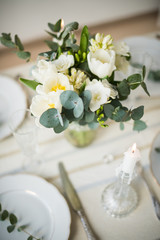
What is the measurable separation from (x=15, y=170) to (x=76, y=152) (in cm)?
26

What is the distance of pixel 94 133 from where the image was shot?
35.9 inches

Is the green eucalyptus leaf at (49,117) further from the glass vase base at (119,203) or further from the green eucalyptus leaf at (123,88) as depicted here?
the glass vase base at (119,203)

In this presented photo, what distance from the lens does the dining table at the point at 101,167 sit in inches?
28.7

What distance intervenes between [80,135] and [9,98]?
437 mm

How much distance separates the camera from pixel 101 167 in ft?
2.88

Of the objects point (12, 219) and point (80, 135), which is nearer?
point (12, 219)

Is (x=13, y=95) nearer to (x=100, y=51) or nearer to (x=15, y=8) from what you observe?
Answer: (x=100, y=51)

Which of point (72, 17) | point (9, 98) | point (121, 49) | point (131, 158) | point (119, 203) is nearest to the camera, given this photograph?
point (131, 158)

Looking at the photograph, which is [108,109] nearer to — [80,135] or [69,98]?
[69,98]

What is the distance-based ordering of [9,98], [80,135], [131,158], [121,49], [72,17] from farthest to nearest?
1. [72,17]
2. [9,98]
3. [80,135]
4. [121,49]
5. [131,158]

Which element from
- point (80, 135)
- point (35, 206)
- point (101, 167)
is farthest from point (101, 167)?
point (35, 206)

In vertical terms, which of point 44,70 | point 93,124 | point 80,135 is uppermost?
point 44,70

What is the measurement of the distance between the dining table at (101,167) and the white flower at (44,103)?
0.37 meters

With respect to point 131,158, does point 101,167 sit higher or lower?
A: lower
